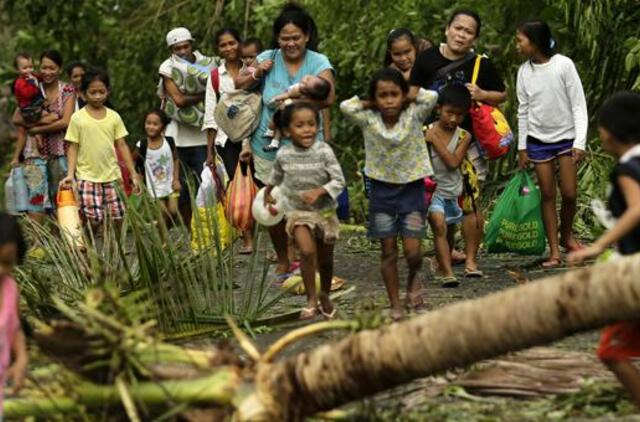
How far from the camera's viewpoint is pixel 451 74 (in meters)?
10.6

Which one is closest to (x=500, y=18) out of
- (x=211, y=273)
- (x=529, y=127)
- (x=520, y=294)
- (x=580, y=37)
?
(x=580, y=37)

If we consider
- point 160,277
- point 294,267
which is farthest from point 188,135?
point 160,277

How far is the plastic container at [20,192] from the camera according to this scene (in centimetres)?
1388

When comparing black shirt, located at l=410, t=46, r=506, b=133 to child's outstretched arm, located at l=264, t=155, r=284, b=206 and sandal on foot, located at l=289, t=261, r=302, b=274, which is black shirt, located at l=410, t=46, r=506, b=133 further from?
child's outstretched arm, located at l=264, t=155, r=284, b=206

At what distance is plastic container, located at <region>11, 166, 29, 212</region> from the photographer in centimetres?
1388

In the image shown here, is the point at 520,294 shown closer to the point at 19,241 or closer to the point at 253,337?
the point at 19,241

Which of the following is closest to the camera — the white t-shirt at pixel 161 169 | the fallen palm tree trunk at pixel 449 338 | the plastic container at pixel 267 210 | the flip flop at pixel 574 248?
the fallen palm tree trunk at pixel 449 338

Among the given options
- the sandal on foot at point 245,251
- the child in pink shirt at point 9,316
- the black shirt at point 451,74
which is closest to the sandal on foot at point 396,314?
the black shirt at point 451,74

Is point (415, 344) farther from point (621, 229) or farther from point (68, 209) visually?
point (68, 209)

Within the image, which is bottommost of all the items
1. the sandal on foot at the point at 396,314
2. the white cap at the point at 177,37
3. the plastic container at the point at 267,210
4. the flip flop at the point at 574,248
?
the sandal on foot at the point at 396,314

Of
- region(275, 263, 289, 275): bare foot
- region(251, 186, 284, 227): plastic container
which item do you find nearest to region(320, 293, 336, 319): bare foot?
region(251, 186, 284, 227): plastic container

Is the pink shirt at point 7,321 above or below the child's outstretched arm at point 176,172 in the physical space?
below

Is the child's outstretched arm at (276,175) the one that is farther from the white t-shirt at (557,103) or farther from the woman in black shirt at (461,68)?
the white t-shirt at (557,103)

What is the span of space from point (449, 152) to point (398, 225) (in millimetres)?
1384
